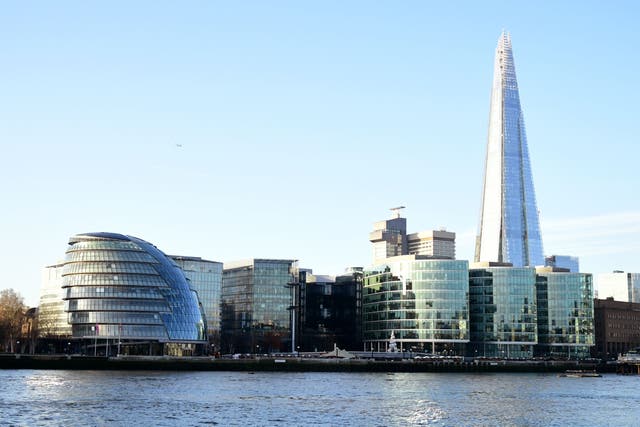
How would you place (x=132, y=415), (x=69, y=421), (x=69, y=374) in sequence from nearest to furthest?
1. (x=69, y=421)
2. (x=132, y=415)
3. (x=69, y=374)

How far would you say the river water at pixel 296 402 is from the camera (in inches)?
3504

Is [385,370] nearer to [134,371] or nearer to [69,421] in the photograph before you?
[134,371]

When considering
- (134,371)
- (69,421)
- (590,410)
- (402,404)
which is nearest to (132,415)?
(69,421)

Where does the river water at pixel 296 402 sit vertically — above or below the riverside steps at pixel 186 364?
below

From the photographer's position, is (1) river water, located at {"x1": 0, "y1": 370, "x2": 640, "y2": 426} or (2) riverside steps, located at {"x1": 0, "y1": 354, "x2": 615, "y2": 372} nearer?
(1) river water, located at {"x1": 0, "y1": 370, "x2": 640, "y2": 426}

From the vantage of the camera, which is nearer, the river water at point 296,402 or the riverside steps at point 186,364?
the river water at point 296,402

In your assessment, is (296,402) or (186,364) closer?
(296,402)

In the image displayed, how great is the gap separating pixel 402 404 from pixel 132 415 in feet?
103

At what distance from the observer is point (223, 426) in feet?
274

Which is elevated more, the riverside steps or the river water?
the riverside steps

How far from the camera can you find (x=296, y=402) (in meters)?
108

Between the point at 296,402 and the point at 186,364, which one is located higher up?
the point at 186,364

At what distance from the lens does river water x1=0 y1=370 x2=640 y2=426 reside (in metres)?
89.0

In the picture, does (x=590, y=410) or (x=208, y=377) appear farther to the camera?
(x=208, y=377)
